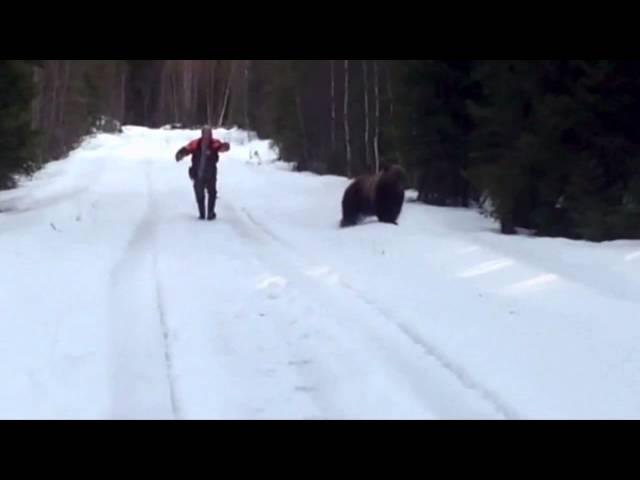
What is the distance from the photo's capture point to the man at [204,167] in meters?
21.4

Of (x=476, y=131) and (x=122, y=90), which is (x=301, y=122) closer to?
(x=476, y=131)

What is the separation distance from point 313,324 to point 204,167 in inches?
471

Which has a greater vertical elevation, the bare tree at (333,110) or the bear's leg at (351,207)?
the bare tree at (333,110)

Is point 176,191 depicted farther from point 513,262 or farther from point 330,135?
point 513,262

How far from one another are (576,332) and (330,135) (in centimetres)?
3092

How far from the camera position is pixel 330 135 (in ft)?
132

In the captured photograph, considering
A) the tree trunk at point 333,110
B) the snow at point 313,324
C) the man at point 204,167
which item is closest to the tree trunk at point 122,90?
the tree trunk at point 333,110

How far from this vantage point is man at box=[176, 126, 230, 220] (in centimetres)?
2141

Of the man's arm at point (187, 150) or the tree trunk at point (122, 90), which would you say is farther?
the tree trunk at point (122, 90)

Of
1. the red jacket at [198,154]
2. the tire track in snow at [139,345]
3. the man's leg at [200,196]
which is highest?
the red jacket at [198,154]

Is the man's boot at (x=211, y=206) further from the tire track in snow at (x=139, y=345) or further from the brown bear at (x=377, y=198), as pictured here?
the tire track in snow at (x=139, y=345)

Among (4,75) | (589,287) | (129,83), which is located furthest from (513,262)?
(129,83)

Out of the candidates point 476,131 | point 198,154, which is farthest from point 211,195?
point 476,131

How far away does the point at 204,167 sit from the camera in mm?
21734
